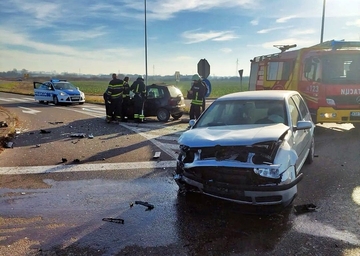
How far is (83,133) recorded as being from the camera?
1120 cm

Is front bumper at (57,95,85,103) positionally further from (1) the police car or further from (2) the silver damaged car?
(2) the silver damaged car

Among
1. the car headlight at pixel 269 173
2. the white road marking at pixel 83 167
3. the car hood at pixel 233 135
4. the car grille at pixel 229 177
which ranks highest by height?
the car hood at pixel 233 135

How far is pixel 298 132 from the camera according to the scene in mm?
5336

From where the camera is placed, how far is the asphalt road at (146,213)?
359cm

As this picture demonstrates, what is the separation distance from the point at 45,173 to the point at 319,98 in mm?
8186

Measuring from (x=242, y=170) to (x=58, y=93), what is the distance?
20314 mm

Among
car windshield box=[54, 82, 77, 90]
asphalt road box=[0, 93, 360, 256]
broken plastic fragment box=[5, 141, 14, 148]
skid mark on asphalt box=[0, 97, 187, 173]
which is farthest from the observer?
car windshield box=[54, 82, 77, 90]

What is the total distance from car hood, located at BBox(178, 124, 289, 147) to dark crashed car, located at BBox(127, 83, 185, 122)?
861cm

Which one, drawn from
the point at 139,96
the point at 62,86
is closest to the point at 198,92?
the point at 139,96

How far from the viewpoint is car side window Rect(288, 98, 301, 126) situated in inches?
211

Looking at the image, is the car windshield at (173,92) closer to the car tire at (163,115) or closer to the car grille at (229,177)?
the car tire at (163,115)

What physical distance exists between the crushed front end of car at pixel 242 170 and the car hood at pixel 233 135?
0.04ft

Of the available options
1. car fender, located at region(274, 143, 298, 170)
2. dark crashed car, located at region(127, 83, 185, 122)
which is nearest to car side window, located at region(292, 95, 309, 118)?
car fender, located at region(274, 143, 298, 170)

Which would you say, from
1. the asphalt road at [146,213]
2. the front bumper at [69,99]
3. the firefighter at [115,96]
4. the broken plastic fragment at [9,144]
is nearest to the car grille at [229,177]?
the asphalt road at [146,213]
